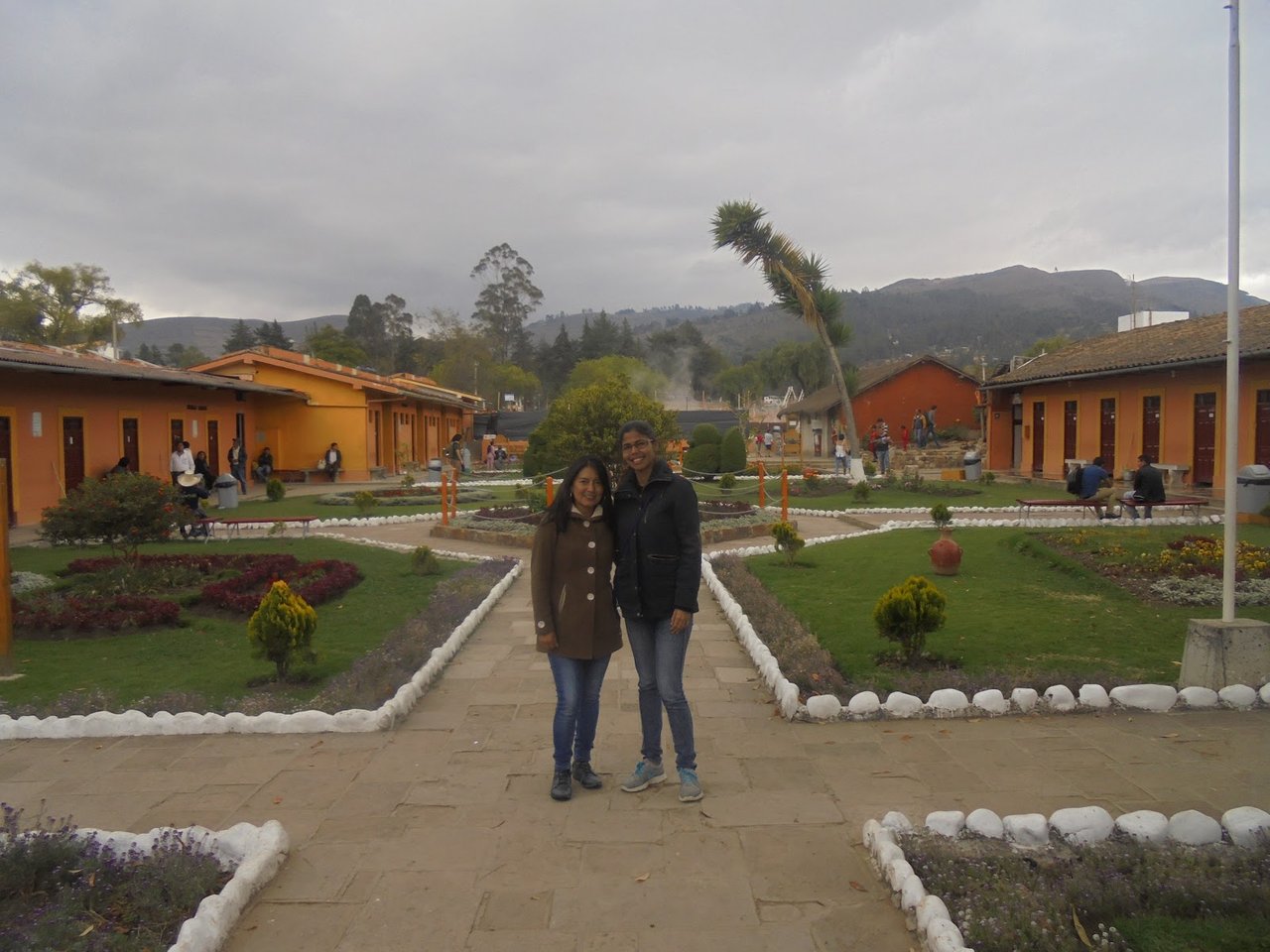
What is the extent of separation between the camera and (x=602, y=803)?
4402 mm

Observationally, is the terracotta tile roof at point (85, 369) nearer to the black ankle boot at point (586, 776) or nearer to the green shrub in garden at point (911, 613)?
the black ankle boot at point (586, 776)

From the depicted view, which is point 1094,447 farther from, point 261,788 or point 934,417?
point 261,788

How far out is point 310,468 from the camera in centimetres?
3034

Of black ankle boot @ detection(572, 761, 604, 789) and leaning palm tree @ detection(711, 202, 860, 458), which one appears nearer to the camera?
black ankle boot @ detection(572, 761, 604, 789)

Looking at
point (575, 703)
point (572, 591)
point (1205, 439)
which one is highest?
point (1205, 439)

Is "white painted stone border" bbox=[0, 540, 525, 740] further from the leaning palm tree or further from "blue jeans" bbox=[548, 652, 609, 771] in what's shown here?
the leaning palm tree

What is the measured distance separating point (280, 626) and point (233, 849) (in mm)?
2634

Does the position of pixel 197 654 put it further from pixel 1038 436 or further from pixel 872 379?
pixel 872 379

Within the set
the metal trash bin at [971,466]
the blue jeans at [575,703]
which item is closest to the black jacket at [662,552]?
the blue jeans at [575,703]

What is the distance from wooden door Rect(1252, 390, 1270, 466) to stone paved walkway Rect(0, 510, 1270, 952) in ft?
46.7

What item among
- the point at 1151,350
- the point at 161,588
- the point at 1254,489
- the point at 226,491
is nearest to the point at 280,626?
the point at 161,588

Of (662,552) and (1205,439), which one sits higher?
(1205,439)

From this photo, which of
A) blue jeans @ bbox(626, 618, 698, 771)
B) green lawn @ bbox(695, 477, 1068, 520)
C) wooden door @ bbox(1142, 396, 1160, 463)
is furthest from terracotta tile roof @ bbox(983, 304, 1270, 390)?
blue jeans @ bbox(626, 618, 698, 771)

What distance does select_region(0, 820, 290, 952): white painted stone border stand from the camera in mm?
3363
